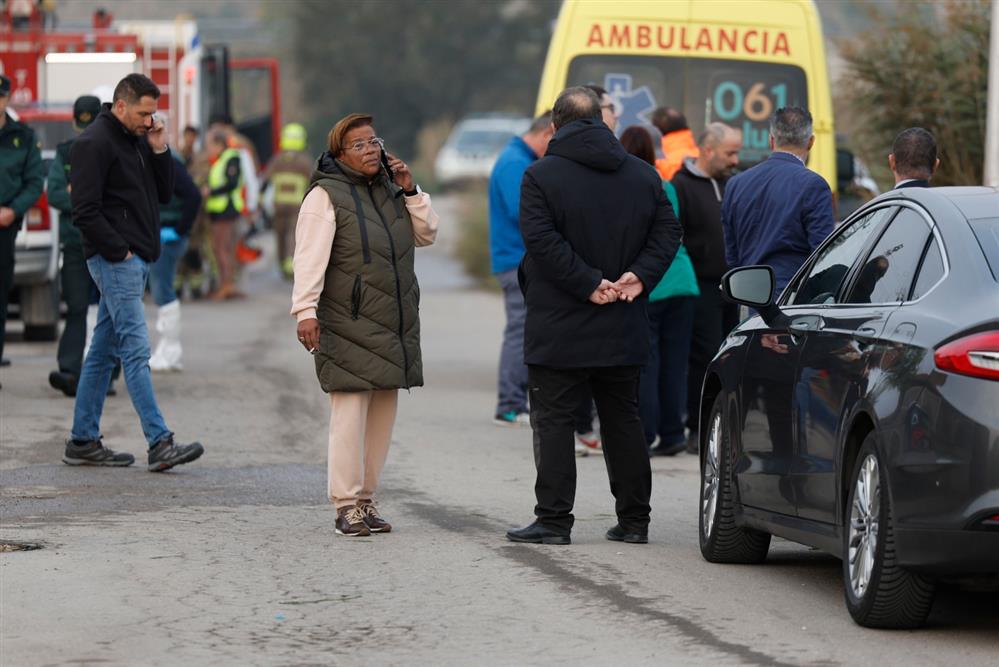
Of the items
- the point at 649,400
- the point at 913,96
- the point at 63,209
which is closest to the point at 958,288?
the point at 649,400

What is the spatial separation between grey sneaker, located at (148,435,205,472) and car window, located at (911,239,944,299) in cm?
469

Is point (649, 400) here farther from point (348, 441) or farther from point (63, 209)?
point (63, 209)

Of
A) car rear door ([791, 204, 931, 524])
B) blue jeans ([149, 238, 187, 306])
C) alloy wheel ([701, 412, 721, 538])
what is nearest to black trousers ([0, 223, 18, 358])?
blue jeans ([149, 238, 187, 306])

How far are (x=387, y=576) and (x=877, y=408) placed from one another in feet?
7.01

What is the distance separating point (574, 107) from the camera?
856 centimetres

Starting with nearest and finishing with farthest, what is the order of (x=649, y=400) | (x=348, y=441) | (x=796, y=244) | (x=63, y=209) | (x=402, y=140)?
(x=348, y=441), (x=796, y=244), (x=649, y=400), (x=63, y=209), (x=402, y=140)

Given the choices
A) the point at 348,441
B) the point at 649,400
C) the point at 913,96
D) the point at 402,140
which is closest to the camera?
the point at 348,441

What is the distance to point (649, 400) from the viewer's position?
11.6 meters

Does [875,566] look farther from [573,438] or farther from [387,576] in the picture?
[573,438]

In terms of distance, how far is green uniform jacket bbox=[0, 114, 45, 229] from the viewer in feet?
43.1

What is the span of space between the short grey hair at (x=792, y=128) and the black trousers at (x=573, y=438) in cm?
205

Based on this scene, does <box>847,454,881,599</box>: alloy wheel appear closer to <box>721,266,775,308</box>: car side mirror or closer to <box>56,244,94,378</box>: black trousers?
<box>721,266,775,308</box>: car side mirror

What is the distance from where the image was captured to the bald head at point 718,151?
1179 centimetres

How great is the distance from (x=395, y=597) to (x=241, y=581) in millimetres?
644
